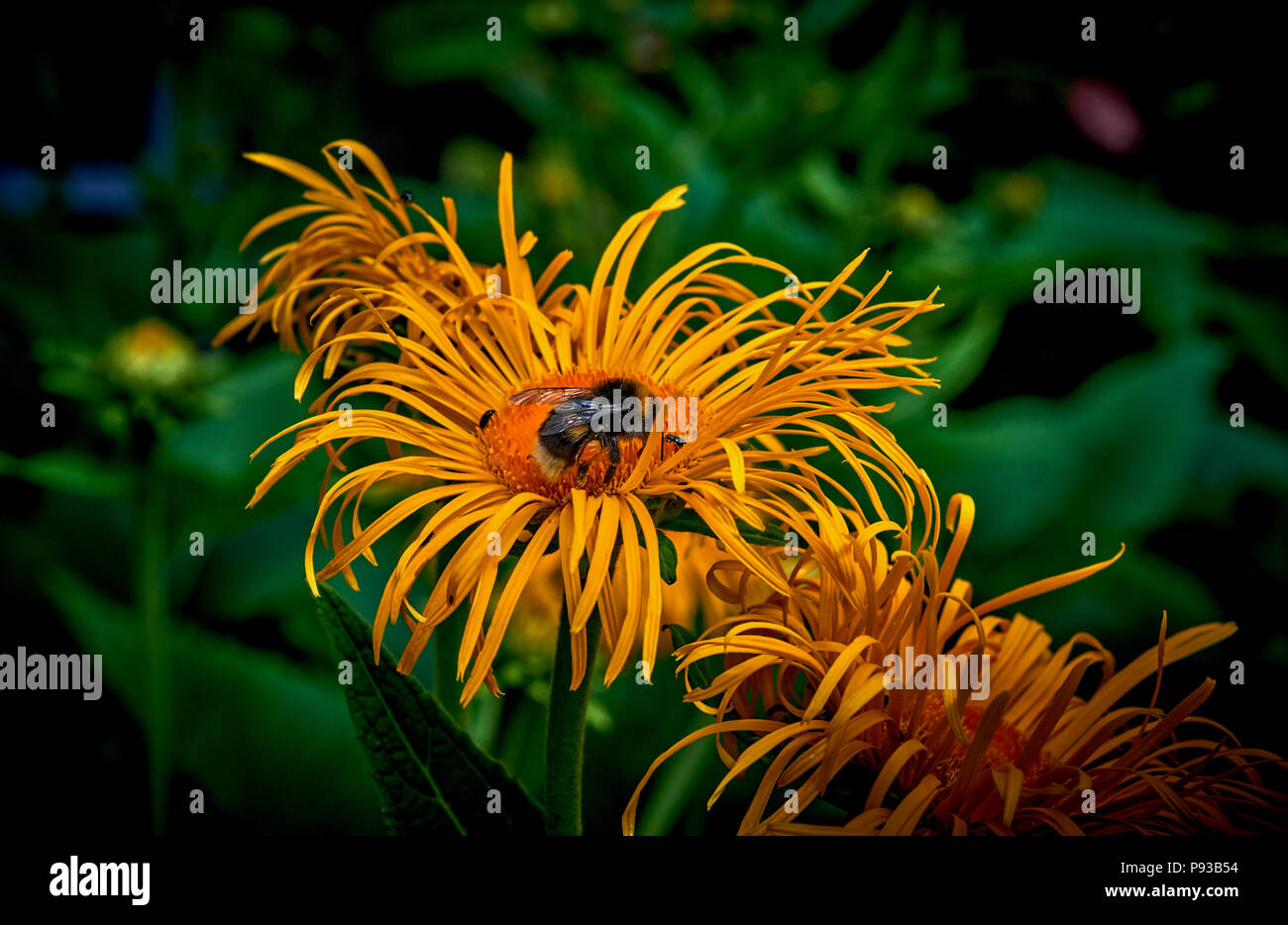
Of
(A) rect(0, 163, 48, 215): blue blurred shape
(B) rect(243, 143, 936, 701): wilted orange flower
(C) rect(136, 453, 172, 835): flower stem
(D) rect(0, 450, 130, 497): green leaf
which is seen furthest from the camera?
(A) rect(0, 163, 48, 215): blue blurred shape

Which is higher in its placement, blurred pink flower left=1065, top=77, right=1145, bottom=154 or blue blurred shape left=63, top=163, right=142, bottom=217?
blurred pink flower left=1065, top=77, right=1145, bottom=154

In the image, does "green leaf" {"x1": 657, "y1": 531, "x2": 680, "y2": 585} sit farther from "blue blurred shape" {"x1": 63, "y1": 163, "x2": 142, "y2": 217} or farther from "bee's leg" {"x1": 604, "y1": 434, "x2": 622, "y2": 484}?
"blue blurred shape" {"x1": 63, "y1": 163, "x2": 142, "y2": 217}

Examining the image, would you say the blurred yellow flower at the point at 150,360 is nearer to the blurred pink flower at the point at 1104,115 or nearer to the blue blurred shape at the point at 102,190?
the blue blurred shape at the point at 102,190

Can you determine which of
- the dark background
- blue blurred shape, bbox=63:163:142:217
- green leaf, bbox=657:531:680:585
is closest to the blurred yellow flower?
the dark background

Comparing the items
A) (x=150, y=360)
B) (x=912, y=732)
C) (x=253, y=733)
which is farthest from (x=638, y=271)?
(x=912, y=732)
